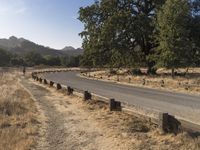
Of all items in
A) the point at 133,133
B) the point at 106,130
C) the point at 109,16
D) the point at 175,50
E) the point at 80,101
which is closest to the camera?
the point at 133,133

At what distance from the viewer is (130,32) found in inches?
2026

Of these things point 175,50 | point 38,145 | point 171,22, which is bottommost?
point 38,145

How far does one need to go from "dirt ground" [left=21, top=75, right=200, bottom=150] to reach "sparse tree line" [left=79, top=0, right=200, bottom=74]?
26.2m

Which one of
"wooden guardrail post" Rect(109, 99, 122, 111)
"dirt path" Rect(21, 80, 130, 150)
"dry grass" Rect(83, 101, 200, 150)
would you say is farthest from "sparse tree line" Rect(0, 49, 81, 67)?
"dry grass" Rect(83, 101, 200, 150)

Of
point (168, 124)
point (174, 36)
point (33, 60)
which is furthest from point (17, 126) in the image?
point (33, 60)

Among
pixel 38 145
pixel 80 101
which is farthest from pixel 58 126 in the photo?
pixel 80 101

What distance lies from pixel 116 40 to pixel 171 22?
38.1 ft

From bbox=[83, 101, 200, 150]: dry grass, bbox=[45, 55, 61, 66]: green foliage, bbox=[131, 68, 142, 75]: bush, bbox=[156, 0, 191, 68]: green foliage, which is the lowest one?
bbox=[83, 101, 200, 150]: dry grass

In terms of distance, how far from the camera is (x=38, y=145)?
39.2 ft

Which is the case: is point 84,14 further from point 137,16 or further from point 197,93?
point 197,93

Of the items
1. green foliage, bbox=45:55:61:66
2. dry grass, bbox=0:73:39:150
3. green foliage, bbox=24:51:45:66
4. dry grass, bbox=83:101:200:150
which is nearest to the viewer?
dry grass, bbox=83:101:200:150

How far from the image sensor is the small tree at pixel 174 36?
40844mm

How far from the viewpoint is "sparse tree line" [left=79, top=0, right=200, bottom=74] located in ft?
150

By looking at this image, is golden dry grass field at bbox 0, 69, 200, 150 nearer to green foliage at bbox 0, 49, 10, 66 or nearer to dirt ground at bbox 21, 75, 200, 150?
dirt ground at bbox 21, 75, 200, 150
